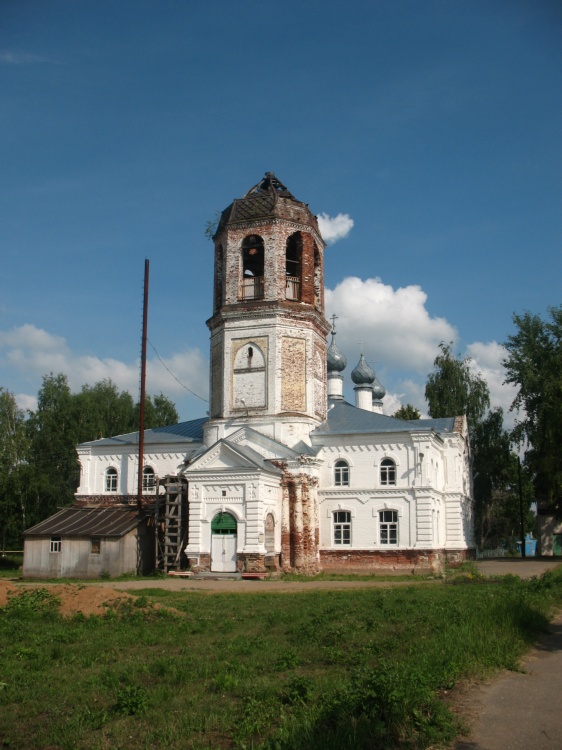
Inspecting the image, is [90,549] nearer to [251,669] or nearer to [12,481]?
[12,481]

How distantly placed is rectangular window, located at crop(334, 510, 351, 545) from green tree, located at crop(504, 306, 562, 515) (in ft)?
35.8

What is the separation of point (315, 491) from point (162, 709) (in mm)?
25139

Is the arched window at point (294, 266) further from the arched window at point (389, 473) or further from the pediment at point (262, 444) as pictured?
the arched window at point (389, 473)

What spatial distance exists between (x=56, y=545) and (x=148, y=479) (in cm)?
709

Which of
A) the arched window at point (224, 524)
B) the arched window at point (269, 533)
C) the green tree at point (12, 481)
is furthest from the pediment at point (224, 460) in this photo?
the green tree at point (12, 481)

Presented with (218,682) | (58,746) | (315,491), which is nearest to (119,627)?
(218,682)

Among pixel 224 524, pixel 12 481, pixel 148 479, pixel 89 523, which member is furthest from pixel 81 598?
pixel 12 481

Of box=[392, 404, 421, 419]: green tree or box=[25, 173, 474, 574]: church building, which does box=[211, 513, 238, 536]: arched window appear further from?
box=[392, 404, 421, 419]: green tree

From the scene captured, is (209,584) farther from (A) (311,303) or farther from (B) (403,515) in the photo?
(A) (311,303)

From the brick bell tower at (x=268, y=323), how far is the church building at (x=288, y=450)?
5cm

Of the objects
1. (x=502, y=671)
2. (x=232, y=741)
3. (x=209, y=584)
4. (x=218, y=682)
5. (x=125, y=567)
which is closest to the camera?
(x=232, y=741)

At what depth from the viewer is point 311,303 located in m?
33.9

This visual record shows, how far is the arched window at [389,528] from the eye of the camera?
32.4 meters

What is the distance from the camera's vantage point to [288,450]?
1245 inches
